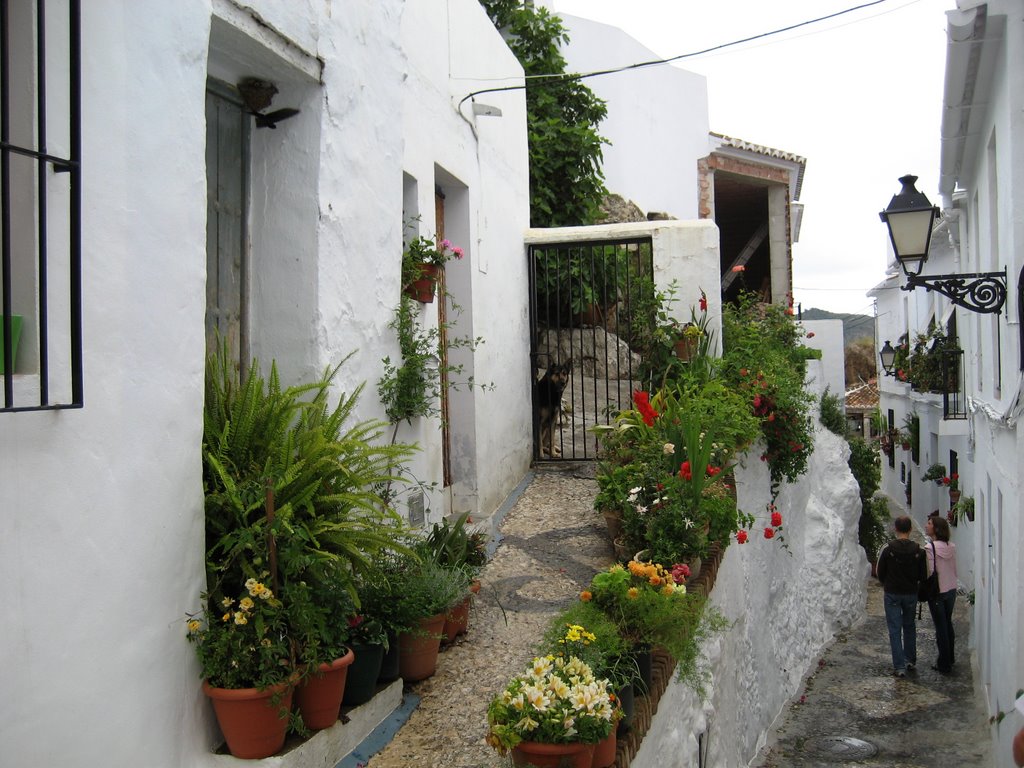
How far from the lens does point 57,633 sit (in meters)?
2.59

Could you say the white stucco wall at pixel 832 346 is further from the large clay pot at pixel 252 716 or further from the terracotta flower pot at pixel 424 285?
the large clay pot at pixel 252 716

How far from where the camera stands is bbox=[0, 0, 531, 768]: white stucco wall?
8.44 ft

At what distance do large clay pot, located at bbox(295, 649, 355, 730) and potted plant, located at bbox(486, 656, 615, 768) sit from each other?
63cm

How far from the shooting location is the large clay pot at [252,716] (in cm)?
314

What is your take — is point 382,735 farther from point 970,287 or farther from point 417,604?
point 970,287

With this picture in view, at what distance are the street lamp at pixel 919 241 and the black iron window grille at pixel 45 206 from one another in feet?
16.0

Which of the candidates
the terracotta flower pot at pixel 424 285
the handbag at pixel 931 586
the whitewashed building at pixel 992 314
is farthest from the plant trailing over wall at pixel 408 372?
the handbag at pixel 931 586

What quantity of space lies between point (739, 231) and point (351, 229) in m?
19.2

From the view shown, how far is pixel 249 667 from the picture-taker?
3191mm

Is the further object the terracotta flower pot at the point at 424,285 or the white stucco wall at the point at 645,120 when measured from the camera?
the white stucco wall at the point at 645,120

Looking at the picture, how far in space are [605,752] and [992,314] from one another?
612 centimetres

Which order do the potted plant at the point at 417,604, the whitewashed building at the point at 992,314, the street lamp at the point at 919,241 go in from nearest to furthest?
the potted plant at the point at 417,604
the street lamp at the point at 919,241
the whitewashed building at the point at 992,314

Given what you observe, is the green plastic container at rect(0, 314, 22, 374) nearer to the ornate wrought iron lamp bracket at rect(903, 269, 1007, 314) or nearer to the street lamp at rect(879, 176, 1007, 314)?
the ornate wrought iron lamp bracket at rect(903, 269, 1007, 314)

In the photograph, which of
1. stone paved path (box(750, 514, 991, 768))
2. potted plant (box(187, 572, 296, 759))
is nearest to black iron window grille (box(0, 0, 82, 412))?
potted plant (box(187, 572, 296, 759))
